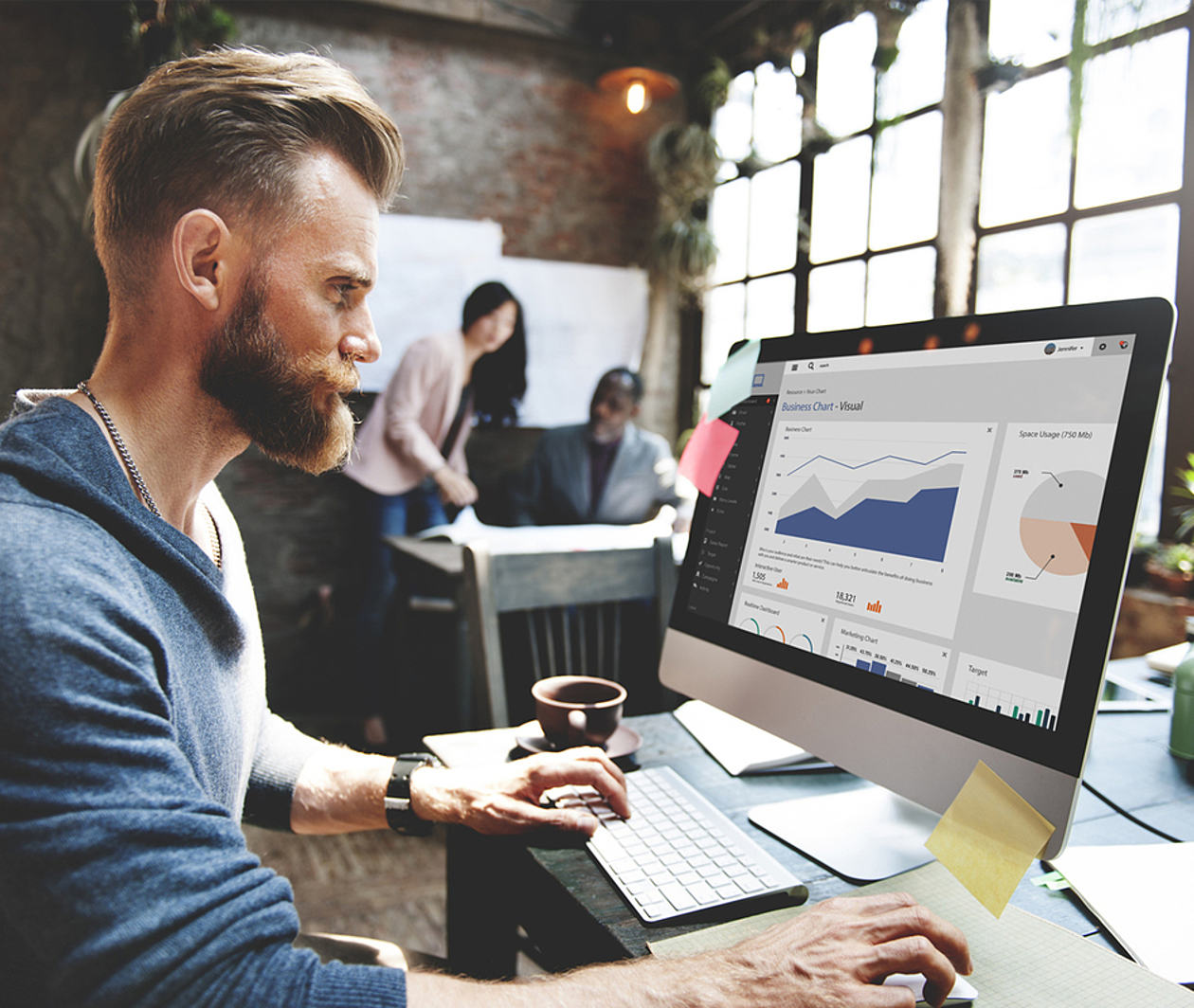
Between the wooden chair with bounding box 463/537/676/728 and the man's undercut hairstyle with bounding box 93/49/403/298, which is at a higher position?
the man's undercut hairstyle with bounding box 93/49/403/298

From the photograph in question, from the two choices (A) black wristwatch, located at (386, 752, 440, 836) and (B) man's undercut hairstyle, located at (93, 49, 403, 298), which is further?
(A) black wristwatch, located at (386, 752, 440, 836)

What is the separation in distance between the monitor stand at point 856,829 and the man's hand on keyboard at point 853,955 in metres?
0.15

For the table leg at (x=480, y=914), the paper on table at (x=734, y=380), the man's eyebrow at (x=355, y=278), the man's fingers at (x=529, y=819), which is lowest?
the table leg at (x=480, y=914)

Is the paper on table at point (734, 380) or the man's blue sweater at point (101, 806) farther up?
the paper on table at point (734, 380)

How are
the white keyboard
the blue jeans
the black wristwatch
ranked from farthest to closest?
the blue jeans → the black wristwatch → the white keyboard

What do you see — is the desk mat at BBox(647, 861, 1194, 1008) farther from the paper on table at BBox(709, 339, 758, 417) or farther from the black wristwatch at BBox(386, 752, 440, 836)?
the paper on table at BBox(709, 339, 758, 417)

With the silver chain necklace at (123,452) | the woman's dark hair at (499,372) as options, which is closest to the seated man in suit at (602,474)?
the woman's dark hair at (499,372)

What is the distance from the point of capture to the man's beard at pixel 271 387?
0.82 meters

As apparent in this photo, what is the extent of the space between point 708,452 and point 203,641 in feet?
2.04

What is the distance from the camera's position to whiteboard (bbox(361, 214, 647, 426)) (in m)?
4.00

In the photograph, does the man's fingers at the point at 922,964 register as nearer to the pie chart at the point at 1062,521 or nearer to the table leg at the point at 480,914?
the pie chart at the point at 1062,521

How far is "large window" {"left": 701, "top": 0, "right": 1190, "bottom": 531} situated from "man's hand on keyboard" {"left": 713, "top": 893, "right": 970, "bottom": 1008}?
7.10 ft

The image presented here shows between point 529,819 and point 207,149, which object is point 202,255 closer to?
point 207,149

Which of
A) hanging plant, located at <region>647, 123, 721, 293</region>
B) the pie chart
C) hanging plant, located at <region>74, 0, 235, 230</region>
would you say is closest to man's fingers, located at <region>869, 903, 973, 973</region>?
the pie chart
